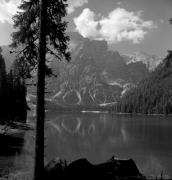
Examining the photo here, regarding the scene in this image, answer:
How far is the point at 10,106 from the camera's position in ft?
291

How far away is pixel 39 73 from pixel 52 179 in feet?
27.3

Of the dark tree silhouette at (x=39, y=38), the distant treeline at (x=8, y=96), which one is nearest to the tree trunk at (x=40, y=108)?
the dark tree silhouette at (x=39, y=38)

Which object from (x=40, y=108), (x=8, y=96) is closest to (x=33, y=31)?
(x=40, y=108)

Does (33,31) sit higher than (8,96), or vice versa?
Answer: (33,31)

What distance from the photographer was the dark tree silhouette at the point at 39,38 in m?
16.0

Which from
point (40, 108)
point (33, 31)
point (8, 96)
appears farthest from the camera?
point (8, 96)

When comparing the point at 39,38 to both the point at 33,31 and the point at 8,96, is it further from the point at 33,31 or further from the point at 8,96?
the point at 8,96

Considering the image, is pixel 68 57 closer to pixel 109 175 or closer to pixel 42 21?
pixel 42 21

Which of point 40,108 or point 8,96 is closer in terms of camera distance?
point 40,108

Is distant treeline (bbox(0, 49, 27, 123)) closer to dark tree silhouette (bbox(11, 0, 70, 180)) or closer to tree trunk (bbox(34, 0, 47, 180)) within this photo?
dark tree silhouette (bbox(11, 0, 70, 180))

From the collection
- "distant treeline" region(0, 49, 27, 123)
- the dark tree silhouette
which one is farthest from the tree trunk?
"distant treeline" region(0, 49, 27, 123)

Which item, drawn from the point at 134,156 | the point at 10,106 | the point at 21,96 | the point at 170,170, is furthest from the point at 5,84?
the point at 170,170

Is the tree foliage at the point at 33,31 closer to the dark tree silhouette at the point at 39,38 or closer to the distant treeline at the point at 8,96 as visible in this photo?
the dark tree silhouette at the point at 39,38

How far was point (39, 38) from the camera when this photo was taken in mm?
16406
